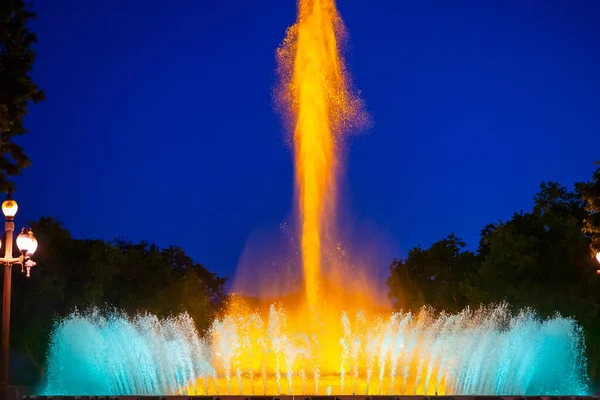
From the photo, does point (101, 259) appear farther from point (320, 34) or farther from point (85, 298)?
point (320, 34)

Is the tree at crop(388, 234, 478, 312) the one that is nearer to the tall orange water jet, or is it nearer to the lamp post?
the tall orange water jet

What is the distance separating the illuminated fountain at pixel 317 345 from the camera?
2700 centimetres

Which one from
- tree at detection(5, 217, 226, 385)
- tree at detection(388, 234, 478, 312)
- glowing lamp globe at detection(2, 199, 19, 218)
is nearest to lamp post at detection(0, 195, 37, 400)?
glowing lamp globe at detection(2, 199, 19, 218)

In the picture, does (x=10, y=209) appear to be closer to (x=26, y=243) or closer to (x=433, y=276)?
(x=26, y=243)

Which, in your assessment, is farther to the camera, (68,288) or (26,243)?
(68,288)

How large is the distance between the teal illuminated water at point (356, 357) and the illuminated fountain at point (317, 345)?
0.05 m

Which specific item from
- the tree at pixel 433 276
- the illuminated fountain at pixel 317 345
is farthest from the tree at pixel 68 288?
the tree at pixel 433 276

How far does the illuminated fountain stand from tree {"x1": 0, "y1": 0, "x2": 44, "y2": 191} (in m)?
12.8

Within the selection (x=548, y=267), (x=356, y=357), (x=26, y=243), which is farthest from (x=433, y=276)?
(x=26, y=243)

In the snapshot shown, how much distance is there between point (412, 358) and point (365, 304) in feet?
74.5

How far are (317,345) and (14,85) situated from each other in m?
21.1

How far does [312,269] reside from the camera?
1330 inches

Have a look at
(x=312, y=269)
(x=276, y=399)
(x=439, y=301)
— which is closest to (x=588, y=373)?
(x=312, y=269)

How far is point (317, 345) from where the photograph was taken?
107 ft
